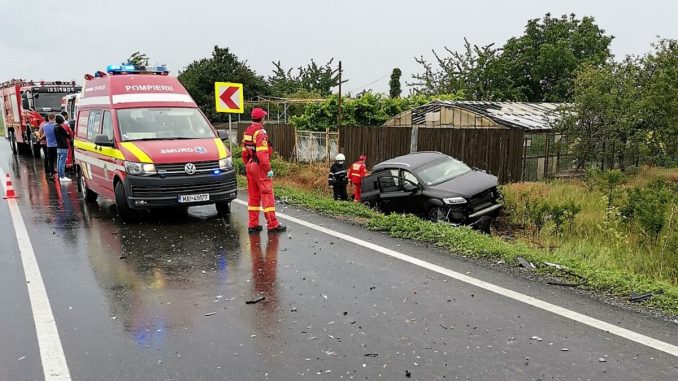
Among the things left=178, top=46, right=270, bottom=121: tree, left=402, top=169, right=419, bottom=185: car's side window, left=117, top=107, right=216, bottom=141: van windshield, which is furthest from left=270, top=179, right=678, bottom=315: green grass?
left=178, top=46, right=270, bottom=121: tree

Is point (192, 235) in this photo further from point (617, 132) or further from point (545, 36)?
point (545, 36)

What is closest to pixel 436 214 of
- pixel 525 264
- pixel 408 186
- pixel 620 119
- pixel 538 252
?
pixel 408 186

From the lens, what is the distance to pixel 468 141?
16891 millimetres

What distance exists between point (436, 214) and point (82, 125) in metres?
7.28

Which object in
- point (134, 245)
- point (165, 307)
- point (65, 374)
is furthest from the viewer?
point (134, 245)

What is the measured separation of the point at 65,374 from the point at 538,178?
15378 millimetres

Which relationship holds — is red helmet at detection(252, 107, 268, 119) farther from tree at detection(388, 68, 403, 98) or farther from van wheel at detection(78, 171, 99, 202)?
tree at detection(388, 68, 403, 98)

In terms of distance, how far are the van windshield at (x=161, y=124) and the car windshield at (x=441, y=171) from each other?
4.81m

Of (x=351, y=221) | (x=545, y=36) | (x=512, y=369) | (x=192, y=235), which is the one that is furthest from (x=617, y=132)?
(x=545, y=36)

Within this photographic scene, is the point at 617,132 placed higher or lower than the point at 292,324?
higher

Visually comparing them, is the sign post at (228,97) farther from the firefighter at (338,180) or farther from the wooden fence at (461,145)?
the wooden fence at (461,145)

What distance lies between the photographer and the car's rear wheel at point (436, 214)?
10.8 m

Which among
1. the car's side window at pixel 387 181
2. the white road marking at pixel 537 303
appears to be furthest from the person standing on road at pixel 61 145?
the white road marking at pixel 537 303

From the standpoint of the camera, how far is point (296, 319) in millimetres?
4578
